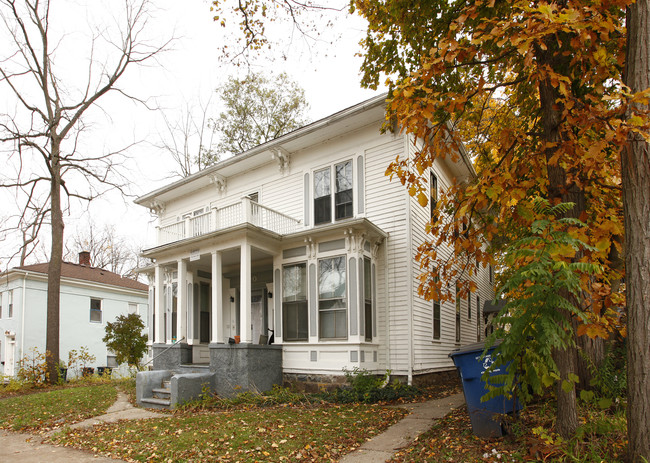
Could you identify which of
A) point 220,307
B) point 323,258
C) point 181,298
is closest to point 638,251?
point 323,258

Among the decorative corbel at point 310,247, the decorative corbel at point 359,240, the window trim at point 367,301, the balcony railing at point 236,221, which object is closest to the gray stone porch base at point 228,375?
the window trim at point 367,301

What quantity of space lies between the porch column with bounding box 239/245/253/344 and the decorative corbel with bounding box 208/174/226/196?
4.84m

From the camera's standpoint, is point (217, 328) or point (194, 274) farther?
point (194, 274)

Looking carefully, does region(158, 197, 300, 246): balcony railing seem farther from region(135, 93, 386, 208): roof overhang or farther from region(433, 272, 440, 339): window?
region(433, 272, 440, 339): window

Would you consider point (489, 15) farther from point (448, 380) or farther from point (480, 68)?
point (448, 380)

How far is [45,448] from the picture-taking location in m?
7.78

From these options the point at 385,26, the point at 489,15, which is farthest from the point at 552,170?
the point at 385,26

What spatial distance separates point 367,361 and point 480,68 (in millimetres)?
7630

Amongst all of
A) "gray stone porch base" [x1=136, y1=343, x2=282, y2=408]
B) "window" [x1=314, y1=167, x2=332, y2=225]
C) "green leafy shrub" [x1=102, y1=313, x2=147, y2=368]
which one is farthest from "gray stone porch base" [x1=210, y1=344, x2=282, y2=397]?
"green leafy shrub" [x1=102, y1=313, x2=147, y2=368]

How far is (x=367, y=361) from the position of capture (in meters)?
11.9

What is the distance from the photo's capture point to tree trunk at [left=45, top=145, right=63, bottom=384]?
18188mm

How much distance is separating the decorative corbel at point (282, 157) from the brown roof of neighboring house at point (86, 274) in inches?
736

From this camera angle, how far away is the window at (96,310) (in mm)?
28219

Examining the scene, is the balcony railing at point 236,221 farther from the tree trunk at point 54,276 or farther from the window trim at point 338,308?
the tree trunk at point 54,276
